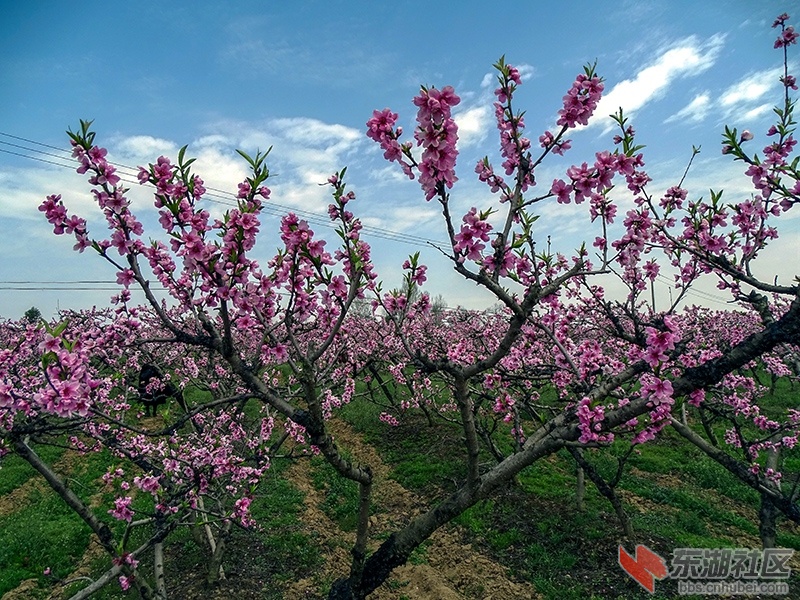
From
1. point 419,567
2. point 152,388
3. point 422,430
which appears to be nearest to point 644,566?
point 419,567

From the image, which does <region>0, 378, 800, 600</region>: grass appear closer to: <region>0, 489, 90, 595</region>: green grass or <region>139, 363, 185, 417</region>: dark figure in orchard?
<region>0, 489, 90, 595</region>: green grass

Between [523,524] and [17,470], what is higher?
[523,524]

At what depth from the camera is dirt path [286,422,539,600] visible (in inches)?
267

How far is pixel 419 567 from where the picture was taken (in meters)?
7.47

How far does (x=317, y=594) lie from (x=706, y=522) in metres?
7.81

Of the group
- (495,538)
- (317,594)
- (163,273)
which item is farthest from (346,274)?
(495,538)

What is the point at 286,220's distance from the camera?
358 cm

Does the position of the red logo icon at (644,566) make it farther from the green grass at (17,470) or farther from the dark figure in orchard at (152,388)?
the green grass at (17,470)

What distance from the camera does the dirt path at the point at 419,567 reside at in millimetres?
6781

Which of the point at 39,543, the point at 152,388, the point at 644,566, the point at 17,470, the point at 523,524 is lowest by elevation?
the point at 39,543

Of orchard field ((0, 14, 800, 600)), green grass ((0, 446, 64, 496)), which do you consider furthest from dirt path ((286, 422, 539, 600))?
green grass ((0, 446, 64, 496))

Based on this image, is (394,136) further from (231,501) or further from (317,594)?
(231,501)

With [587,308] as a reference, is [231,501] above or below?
below

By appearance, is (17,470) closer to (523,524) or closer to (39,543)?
(39,543)
